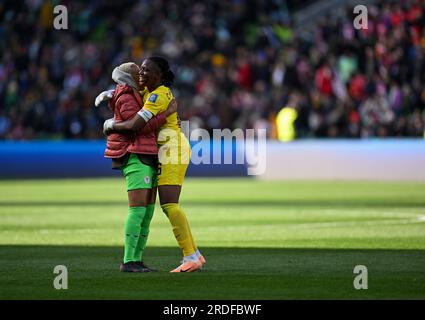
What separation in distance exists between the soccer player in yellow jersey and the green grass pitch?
31cm

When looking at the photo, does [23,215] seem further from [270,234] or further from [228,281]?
[228,281]

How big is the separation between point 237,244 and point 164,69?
12.4ft

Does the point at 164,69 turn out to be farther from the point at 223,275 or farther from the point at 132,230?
the point at 223,275

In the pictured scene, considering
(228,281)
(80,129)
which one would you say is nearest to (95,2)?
(80,129)

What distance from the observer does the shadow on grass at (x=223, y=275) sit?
9.72m

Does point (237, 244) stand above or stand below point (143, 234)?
below

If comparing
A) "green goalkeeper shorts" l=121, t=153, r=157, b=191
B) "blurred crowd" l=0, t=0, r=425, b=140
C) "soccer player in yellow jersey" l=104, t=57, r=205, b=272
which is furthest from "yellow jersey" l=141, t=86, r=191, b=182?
"blurred crowd" l=0, t=0, r=425, b=140

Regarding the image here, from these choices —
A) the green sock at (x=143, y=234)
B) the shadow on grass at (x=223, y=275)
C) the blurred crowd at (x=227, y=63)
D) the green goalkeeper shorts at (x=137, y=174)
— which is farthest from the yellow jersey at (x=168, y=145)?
the blurred crowd at (x=227, y=63)

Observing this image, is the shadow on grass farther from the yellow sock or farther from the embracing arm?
the embracing arm

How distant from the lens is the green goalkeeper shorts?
11.4 m

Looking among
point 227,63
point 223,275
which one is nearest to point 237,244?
point 223,275

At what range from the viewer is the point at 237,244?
1455 cm

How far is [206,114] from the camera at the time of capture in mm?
33750

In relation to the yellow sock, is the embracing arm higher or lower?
higher
